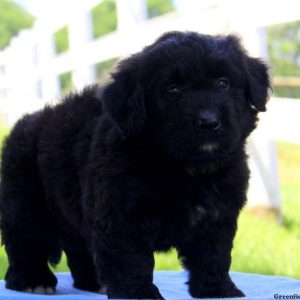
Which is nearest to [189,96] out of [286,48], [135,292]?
[135,292]

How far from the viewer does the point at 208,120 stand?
326 centimetres

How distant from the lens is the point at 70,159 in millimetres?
4031

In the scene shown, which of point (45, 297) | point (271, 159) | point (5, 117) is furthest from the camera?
point (5, 117)

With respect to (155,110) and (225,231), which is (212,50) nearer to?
(155,110)

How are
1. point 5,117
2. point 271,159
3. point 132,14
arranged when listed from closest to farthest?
point 271,159 < point 132,14 < point 5,117

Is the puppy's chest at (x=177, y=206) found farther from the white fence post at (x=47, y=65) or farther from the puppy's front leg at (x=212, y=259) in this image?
the white fence post at (x=47, y=65)

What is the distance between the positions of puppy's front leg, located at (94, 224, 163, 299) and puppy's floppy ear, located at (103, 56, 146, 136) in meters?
0.45

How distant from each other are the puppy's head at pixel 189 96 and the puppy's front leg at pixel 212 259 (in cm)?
41

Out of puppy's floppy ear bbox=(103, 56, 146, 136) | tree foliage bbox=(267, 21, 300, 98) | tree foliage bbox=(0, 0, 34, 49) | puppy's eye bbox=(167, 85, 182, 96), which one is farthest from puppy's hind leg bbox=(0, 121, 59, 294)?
tree foliage bbox=(0, 0, 34, 49)

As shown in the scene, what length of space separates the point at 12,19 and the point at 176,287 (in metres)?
37.8

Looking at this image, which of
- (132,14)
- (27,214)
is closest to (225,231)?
(27,214)

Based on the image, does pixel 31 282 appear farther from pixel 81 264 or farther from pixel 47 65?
pixel 47 65

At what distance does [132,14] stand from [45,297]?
584cm

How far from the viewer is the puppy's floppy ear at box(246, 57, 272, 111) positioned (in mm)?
3682
